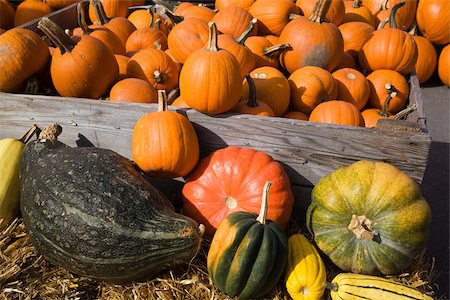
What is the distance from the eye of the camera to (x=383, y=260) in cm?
183

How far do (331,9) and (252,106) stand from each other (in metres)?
1.45

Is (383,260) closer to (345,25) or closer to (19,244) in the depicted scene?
(19,244)

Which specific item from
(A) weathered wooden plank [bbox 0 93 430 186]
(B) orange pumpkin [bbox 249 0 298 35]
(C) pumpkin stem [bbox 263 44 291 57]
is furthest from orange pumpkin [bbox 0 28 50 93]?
(B) orange pumpkin [bbox 249 0 298 35]

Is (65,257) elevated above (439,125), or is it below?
above

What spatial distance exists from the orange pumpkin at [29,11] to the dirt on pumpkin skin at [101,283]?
286 centimetres

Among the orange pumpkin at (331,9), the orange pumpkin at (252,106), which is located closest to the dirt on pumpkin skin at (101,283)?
the orange pumpkin at (252,106)

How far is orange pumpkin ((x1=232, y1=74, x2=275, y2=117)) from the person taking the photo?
7.51ft

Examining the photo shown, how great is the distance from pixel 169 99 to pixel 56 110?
2.24 ft

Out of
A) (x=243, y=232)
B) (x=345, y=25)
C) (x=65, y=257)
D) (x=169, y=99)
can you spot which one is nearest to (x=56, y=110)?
(x=169, y=99)

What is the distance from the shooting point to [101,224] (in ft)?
5.74

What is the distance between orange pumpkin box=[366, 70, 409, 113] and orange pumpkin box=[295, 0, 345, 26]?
693 mm

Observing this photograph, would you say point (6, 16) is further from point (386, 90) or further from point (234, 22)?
point (386, 90)

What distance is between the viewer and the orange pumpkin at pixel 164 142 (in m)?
2.03

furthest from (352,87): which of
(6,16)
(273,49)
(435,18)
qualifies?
(6,16)
